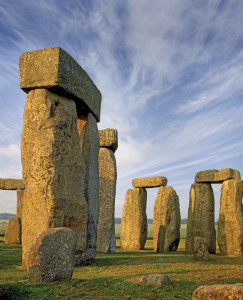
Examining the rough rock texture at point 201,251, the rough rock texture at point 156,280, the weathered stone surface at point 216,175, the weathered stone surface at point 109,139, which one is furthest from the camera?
the weathered stone surface at point 109,139

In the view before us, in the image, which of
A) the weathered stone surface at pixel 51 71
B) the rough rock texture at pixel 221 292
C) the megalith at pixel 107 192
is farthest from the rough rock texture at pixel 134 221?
the rough rock texture at pixel 221 292

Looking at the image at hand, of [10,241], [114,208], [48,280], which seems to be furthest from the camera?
[10,241]

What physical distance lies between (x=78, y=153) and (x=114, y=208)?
515 centimetres

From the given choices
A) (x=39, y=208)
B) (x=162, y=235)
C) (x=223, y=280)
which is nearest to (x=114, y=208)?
(x=162, y=235)

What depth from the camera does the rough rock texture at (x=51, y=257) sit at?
4.42 m

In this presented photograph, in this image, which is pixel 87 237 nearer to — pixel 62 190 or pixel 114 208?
pixel 62 190

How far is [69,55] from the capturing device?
6746 millimetres

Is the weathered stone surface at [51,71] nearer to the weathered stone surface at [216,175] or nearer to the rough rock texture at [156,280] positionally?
the rough rock texture at [156,280]

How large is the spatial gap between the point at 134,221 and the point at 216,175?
13.0ft

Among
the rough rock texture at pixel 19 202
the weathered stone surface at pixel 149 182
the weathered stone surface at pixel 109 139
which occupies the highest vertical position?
the weathered stone surface at pixel 109 139

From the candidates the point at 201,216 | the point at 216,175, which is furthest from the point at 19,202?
the point at 216,175

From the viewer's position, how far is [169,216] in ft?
41.7

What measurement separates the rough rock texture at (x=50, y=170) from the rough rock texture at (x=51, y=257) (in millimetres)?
1130

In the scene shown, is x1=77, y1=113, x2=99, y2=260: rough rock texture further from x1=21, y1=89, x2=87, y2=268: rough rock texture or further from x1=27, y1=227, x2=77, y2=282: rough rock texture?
x1=27, y1=227, x2=77, y2=282: rough rock texture
